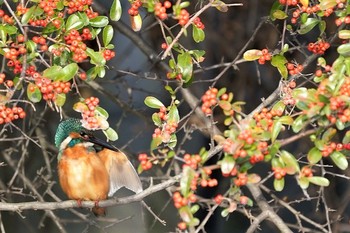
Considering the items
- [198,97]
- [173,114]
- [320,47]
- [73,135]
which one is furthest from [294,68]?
[198,97]

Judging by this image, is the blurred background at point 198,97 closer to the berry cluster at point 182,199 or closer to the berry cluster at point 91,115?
the berry cluster at point 91,115

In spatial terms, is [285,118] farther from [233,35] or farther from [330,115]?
[233,35]

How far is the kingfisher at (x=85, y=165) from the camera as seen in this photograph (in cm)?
304

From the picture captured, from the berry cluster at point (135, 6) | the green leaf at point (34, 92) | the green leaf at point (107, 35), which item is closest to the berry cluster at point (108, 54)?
the green leaf at point (107, 35)

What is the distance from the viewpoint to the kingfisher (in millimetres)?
3035

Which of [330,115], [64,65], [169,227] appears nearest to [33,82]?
[64,65]

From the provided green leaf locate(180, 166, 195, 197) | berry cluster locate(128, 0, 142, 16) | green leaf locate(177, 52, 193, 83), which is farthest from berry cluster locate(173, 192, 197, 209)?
berry cluster locate(128, 0, 142, 16)

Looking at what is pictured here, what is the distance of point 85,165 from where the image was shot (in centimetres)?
308

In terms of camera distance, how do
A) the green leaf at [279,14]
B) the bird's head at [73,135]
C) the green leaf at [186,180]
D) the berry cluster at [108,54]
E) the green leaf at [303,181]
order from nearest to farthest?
the green leaf at [186,180] → the green leaf at [303,181] → the berry cluster at [108,54] → the green leaf at [279,14] → the bird's head at [73,135]

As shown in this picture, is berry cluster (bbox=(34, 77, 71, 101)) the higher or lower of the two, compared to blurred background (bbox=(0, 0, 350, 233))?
A: higher

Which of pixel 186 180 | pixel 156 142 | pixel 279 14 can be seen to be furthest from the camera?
pixel 279 14

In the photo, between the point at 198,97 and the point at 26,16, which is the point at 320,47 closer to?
the point at 26,16

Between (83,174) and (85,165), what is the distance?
4 cm

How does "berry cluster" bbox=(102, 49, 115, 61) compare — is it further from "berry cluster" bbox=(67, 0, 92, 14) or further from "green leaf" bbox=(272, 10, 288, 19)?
"green leaf" bbox=(272, 10, 288, 19)
